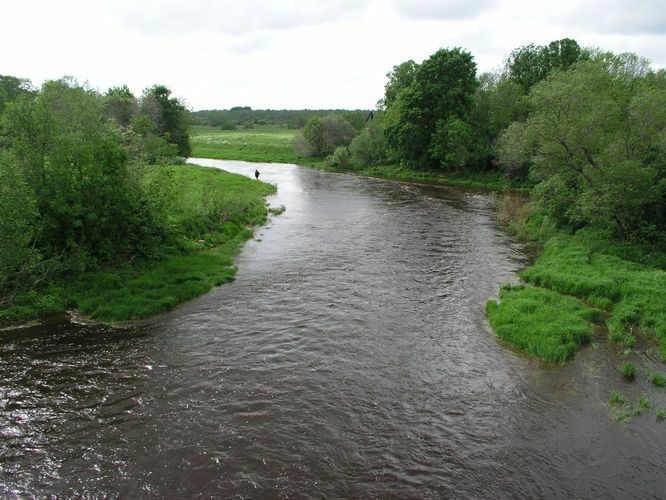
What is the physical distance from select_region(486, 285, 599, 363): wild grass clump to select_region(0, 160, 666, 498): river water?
24.9 inches

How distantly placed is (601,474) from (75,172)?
22206mm

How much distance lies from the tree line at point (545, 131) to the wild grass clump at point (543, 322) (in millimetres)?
8993

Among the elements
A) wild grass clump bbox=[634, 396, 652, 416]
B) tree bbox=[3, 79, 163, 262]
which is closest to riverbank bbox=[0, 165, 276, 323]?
tree bbox=[3, 79, 163, 262]

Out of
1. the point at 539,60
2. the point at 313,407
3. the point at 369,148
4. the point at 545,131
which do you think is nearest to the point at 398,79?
the point at 369,148

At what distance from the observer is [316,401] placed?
45.8 feet

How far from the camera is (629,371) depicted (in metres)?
15.3

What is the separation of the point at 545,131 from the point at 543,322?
1502 cm

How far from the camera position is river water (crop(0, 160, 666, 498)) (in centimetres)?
1095

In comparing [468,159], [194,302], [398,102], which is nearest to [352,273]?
[194,302]

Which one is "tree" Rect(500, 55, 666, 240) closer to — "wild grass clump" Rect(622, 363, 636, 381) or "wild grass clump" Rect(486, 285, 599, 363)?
"wild grass clump" Rect(486, 285, 599, 363)

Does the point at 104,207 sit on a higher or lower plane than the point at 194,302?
higher

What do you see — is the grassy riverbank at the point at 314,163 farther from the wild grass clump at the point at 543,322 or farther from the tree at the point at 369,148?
the wild grass clump at the point at 543,322

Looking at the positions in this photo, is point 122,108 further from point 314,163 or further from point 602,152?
point 602,152

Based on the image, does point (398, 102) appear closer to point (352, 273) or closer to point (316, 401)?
point (352, 273)
